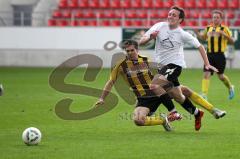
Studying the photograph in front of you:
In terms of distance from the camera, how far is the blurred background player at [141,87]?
12.3m

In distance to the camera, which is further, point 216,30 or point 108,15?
point 108,15

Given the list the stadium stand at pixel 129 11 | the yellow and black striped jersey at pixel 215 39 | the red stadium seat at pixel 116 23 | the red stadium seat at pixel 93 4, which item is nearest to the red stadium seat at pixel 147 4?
the stadium stand at pixel 129 11

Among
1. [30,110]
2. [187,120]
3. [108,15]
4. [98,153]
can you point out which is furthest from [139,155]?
[108,15]

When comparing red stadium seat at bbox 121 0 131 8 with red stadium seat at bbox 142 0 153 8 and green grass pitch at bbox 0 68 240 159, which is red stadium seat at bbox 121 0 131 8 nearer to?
red stadium seat at bbox 142 0 153 8

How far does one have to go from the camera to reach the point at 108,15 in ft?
120

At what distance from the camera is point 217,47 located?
19.7 m

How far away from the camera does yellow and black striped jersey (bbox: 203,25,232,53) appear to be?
62.2 feet

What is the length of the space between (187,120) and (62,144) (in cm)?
408

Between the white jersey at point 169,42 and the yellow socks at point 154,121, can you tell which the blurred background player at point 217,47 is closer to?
the white jersey at point 169,42

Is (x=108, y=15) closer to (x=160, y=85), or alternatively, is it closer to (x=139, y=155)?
(x=160, y=85)

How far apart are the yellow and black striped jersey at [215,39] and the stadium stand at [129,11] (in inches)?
632

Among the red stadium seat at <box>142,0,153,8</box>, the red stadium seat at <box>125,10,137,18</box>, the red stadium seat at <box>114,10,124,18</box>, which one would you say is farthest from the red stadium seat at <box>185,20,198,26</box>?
the red stadium seat at <box>114,10,124,18</box>

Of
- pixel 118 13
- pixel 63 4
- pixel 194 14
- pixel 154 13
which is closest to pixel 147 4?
pixel 154 13

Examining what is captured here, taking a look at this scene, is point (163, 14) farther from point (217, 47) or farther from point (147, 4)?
point (217, 47)
